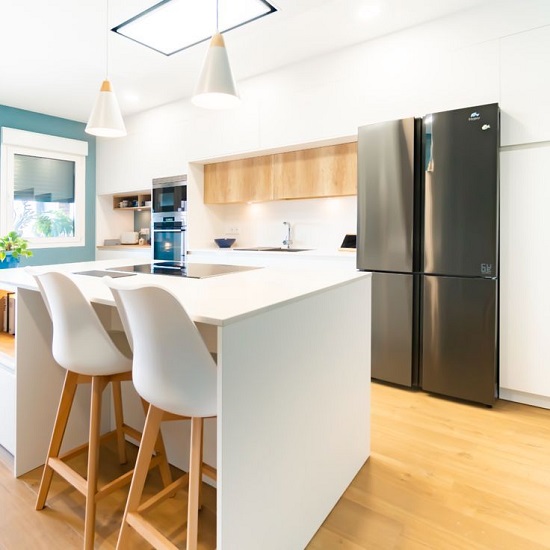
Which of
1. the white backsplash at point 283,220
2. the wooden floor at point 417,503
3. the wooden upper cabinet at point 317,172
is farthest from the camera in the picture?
the white backsplash at point 283,220

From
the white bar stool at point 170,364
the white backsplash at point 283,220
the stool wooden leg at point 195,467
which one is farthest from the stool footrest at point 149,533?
the white backsplash at point 283,220

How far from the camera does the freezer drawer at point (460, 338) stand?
99.6 inches

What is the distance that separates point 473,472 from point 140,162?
15.1ft

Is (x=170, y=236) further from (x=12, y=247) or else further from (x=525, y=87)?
(x=525, y=87)

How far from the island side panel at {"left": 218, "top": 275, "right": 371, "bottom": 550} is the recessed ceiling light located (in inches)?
80.0

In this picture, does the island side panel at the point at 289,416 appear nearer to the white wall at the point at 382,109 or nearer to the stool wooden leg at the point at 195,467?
the stool wooden leg at the point at 195,467

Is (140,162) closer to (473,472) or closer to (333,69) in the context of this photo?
(333,69)

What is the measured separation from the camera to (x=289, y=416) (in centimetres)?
132

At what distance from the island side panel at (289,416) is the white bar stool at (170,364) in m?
0.11

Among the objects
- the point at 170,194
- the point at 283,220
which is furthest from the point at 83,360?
the point at 170,194

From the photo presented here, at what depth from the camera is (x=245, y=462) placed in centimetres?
113

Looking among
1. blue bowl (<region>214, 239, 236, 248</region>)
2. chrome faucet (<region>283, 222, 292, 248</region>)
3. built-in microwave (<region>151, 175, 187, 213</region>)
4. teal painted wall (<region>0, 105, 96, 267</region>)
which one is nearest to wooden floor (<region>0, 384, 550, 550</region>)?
chrome faucet (<region>283, 222, 292, 248</region>)

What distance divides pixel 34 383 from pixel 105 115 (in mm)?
1460

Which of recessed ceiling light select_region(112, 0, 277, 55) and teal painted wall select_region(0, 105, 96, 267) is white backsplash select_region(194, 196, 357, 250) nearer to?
recessed ceiling light select_region(112, 0, 277, 55)
